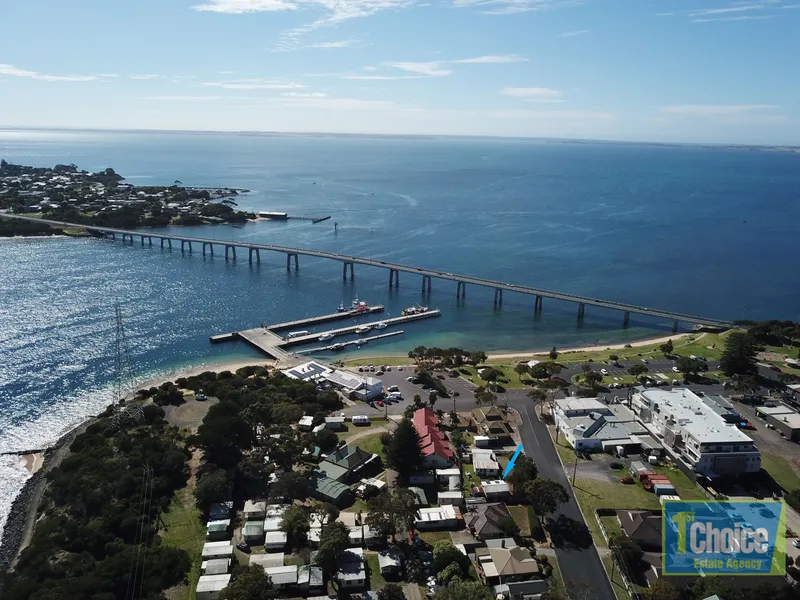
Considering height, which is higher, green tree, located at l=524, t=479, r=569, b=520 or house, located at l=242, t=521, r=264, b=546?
green tree, located at l=524, t=479, r=569, b=520

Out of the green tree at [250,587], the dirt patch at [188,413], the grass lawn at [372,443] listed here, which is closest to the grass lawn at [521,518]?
the grass lawn at [372,443]

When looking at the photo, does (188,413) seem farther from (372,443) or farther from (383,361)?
(383,361)

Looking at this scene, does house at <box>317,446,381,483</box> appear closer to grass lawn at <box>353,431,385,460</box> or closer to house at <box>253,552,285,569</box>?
grass lawn at <box>353,431,385,460</box>

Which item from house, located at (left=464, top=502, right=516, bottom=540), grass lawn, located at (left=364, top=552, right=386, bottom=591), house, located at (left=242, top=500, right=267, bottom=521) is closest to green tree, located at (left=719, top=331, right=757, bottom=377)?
house, located at (left=464, top=502, right=516, bottom=540)

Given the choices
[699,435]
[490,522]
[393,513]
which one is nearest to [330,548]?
[393,513]

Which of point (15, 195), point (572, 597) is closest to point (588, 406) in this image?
point (572, 597)

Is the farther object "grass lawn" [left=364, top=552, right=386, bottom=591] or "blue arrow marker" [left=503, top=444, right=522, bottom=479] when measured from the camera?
"blue arrow marker" [left=503, top=444, right=522, bottom=479]

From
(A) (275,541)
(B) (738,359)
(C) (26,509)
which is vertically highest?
(B) (738,359)
